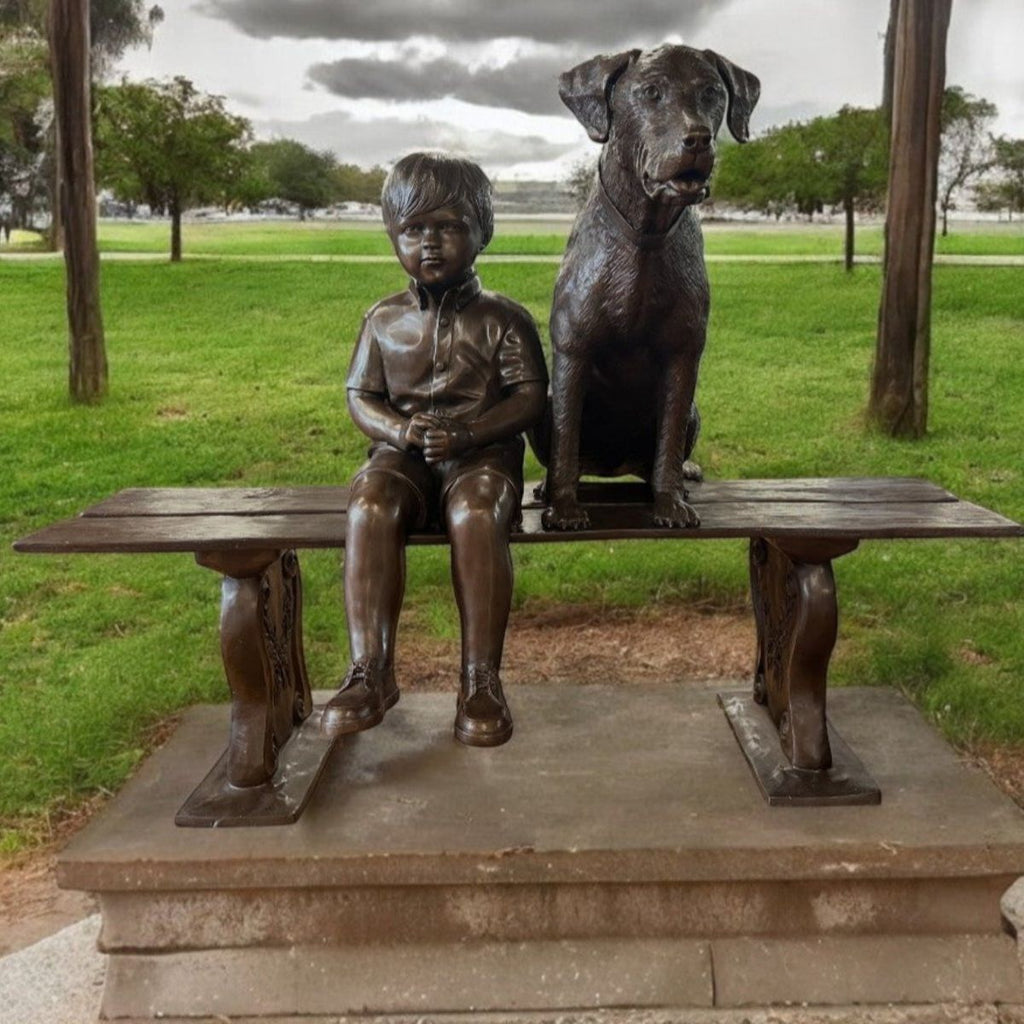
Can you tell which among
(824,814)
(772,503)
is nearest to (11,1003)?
(824,814)

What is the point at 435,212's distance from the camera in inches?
103

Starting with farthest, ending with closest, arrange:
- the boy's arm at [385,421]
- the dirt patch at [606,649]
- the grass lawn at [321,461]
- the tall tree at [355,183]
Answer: the tall tree at [355,183]
the dirt patch at [606,649]
the grass lawn at [321,461]
the boy's arm at [385,421]

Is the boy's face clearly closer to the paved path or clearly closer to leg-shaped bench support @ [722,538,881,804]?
leg-shaped bench support @ [722,538,881,804]

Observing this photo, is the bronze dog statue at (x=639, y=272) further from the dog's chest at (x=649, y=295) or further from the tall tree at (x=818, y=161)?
the tall tree at (x=818, y=161)

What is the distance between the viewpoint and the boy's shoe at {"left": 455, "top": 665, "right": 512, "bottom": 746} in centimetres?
246

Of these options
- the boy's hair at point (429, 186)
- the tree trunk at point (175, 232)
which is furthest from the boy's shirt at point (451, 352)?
the tree trunk at point (175, 232)

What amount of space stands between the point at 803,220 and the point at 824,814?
365 inches

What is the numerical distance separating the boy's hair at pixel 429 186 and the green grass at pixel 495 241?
679cm

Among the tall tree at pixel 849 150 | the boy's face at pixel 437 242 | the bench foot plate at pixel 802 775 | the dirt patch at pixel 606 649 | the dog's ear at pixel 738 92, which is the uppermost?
the tall tree at pixel 849 150

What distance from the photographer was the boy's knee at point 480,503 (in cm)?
257

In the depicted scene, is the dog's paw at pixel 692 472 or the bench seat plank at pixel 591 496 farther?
the dog's paw at pixel 692 472

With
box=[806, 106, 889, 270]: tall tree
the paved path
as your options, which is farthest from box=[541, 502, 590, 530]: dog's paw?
A: box=[806, 106, 889, 270]: tall tree

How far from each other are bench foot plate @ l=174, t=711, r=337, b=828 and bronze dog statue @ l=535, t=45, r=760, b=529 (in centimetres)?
92

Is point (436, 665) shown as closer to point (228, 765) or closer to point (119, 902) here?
point (228, 765)
